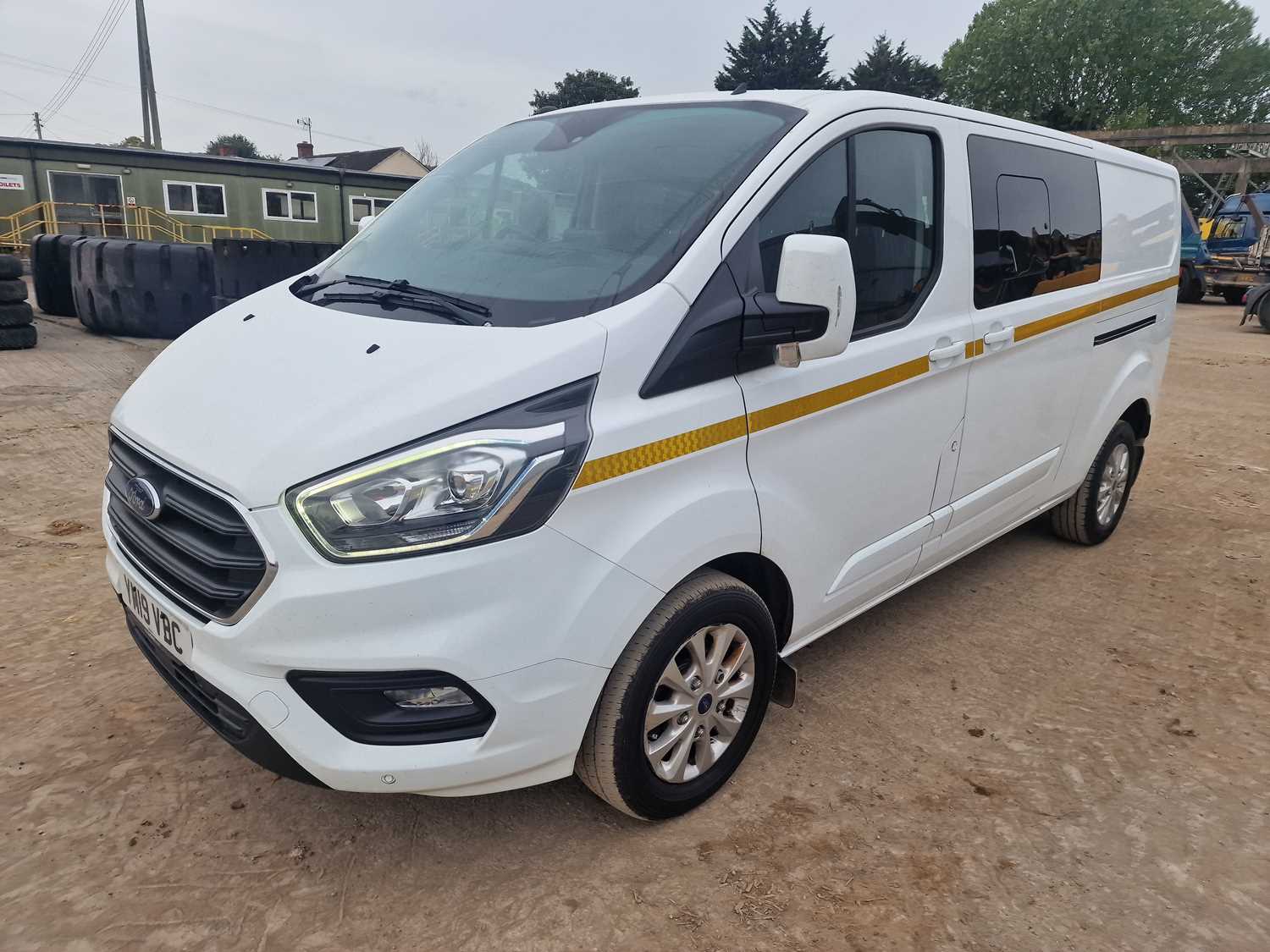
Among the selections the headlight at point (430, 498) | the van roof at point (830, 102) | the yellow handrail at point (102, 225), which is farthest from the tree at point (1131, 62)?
the headlight at point (430, 498)

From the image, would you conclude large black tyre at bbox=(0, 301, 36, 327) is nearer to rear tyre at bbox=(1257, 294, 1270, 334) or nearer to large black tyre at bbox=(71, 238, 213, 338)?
large black tyre at bbox=(71, 238, 213, 338)

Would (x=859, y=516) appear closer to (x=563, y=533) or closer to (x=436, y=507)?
(x=563, y=533)

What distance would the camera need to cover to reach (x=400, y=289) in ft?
8.22

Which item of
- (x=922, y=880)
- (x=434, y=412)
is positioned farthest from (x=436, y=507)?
(x=922, y=880)

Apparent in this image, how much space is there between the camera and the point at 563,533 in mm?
1913

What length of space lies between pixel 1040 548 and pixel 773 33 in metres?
43.8

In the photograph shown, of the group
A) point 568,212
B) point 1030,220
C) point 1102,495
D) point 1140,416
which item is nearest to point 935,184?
point 1030,220

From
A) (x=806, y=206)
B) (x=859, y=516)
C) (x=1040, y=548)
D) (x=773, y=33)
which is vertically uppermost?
(x=773, y=33)

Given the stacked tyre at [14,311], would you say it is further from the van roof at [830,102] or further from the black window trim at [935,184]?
the black window trim at [935,184]

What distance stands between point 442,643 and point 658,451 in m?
0.65

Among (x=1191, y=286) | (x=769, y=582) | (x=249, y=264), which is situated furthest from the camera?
(x=1191, y=286)

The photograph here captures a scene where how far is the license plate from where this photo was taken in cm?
207

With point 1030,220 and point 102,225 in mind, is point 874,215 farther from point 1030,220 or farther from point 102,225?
point 102,225

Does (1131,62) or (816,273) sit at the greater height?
(1131,62)
